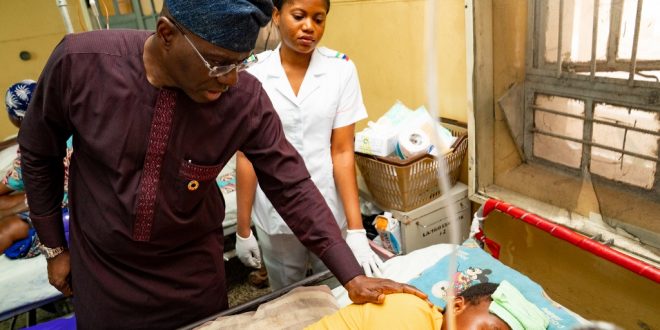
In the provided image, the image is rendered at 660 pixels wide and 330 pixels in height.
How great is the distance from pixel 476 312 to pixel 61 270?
50.3 inches

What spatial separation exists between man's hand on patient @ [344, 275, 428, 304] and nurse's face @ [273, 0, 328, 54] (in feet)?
3.17

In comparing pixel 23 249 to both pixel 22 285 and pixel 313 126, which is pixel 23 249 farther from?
pixel 313 126

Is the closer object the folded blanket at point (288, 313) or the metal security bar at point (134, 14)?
the folded blanket at point (288, 313)

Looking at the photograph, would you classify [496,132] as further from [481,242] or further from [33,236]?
[33,236]

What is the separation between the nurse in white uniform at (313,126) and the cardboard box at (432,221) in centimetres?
39

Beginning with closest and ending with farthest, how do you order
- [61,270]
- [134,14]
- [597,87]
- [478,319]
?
1. [478,319]
2. [61,270]
3. [597,87]
4. [134,14]

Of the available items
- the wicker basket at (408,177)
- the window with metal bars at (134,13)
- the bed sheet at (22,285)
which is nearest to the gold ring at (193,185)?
the wicker basket at (408,177)

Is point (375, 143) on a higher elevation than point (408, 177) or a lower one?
higher

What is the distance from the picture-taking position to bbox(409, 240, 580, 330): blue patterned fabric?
155 cm

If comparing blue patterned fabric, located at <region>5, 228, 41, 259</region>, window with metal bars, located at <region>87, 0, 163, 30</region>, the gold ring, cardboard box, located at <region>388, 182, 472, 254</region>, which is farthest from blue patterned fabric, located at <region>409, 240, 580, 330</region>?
window with metal bars, located at <region>87, 0, 163, 30</region>

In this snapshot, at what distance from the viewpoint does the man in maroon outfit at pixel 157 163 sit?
1.04m

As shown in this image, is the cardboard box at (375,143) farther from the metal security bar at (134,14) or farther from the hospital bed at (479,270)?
the metal security bar at (134,14)

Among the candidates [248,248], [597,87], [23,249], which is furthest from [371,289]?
[23,249]

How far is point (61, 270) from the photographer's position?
4.60 ft
